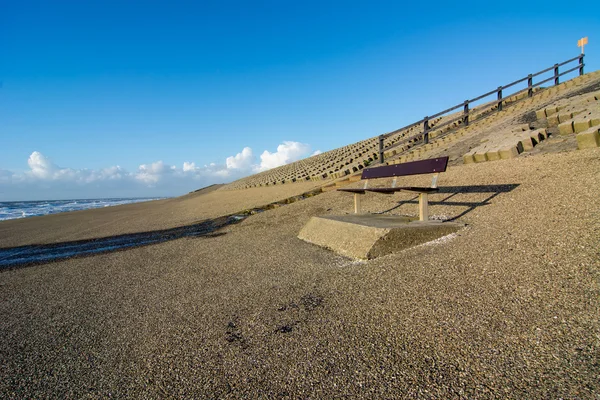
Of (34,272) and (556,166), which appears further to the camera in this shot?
(556,166)

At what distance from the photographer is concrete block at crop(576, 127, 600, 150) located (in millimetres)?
6230

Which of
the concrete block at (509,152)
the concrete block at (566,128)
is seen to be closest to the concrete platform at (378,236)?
the concrete block at (509,152)

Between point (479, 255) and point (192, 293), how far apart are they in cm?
334

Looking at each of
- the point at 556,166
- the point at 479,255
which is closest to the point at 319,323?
the point at 479,255

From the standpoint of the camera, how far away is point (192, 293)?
12.4ft

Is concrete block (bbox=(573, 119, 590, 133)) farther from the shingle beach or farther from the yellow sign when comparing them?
the yellow sign

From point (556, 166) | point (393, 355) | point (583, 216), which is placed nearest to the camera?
point (393, 355)

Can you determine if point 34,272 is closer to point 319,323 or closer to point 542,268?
point 319,323

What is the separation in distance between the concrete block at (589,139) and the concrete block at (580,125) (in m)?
0.86

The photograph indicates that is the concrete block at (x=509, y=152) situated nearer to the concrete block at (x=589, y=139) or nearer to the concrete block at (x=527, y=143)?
the concrete block at (x=527, y=143)

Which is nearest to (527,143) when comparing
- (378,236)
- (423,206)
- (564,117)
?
(564,117)

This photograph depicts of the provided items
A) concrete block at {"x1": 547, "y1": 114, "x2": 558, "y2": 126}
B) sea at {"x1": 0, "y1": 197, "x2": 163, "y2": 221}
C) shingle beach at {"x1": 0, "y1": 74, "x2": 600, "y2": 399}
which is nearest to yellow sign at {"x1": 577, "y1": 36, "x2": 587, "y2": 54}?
concrete block at {"x1": 547, "y1": 114, "x2": 558, "y2": 126}

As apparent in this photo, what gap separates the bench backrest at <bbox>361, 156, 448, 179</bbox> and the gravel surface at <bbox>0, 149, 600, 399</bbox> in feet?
3.16

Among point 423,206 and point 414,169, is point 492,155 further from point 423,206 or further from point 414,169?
point 423,206
